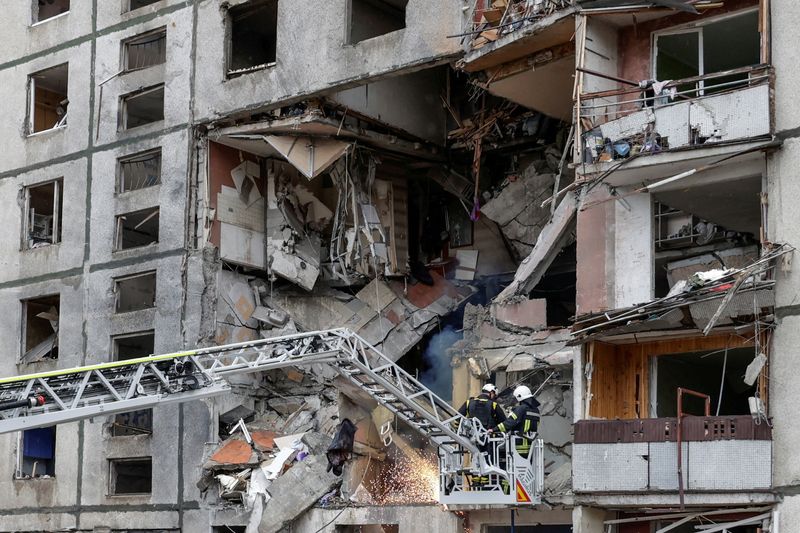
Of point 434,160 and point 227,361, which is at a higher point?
point 434,160

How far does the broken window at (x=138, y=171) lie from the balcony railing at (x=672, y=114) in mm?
12344

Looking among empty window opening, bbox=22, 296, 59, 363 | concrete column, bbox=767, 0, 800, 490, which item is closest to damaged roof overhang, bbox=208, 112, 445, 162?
empty window opening, bbox=22, 296, 59, 363

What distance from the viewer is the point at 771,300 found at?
774 inches

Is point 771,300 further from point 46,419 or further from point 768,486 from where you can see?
point 46,419

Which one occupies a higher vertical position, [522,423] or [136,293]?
[136,293]

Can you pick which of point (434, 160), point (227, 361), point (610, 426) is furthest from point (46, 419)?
point (434, 160)

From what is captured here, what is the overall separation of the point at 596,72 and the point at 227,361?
30.1 feet

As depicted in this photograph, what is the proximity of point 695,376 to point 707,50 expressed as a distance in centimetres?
574

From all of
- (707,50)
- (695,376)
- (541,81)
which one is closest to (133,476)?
(541,81)

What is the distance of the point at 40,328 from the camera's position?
32.8m

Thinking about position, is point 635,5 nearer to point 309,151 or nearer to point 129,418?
point 309,151

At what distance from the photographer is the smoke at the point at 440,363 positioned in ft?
95.5

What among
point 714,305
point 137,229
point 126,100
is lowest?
point 714,305

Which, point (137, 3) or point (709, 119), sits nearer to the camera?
point (709, 119)
